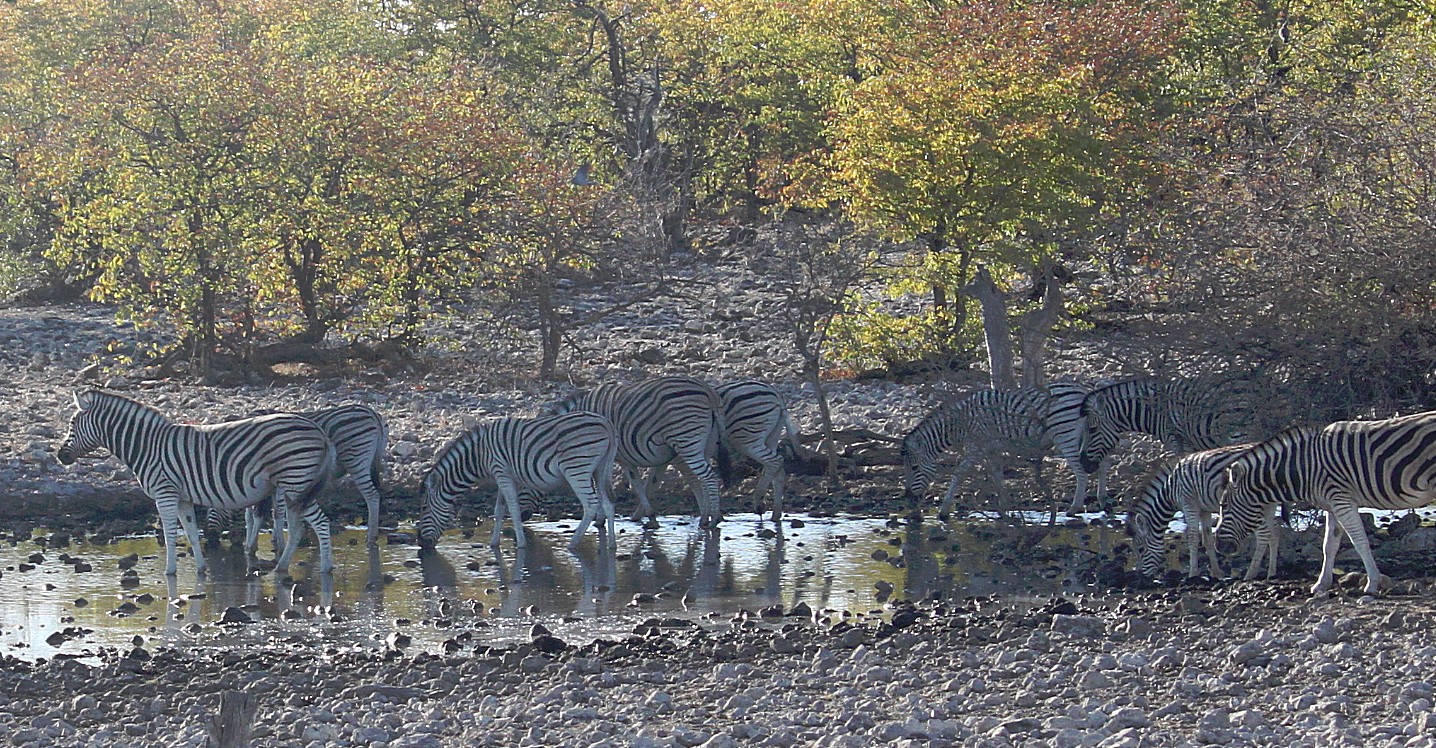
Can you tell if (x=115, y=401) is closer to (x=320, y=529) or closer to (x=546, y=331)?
(x=320, y=529)

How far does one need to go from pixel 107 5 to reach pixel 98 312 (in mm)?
9655

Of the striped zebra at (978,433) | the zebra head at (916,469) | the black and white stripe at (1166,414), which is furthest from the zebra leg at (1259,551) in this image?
the zebra head at (916,469)

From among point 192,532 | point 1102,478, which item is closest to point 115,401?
point 192,532

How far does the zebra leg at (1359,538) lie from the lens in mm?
10797

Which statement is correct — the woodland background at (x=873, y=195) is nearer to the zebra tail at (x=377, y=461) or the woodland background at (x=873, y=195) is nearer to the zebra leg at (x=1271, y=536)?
the zebra leg at (x=1271, y=536)

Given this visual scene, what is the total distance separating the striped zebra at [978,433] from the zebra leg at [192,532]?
6844 mm

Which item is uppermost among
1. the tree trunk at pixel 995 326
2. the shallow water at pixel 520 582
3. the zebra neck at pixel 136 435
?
the tree trunk at pixel 995 326

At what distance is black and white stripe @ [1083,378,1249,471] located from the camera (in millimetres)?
14391

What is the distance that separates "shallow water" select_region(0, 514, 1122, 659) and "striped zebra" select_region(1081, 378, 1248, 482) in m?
1.16

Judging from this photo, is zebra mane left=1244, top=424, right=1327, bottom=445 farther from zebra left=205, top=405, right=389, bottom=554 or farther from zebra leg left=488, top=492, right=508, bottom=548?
zebra left=205, top=405, right=389, bottom=554

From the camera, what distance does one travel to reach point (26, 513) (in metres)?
16.0

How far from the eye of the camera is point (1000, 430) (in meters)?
16.3

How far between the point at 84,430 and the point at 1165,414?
968 cm

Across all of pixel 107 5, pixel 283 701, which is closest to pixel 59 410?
pixel 283 701
